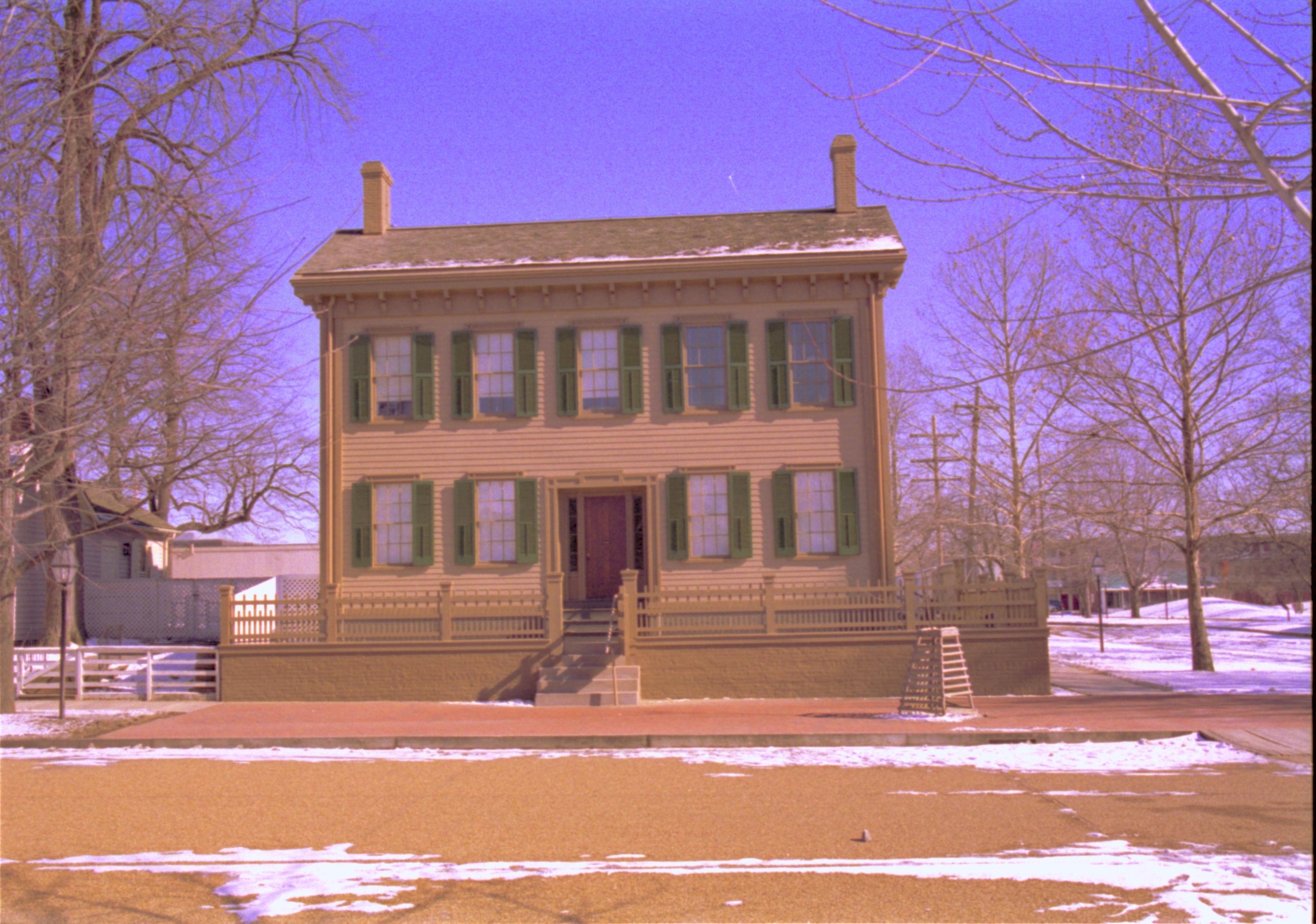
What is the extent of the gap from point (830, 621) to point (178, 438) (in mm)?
10324

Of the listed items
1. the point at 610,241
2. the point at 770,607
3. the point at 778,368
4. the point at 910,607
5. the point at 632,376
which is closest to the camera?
the point at 910,607

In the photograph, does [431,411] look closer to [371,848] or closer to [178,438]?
[178,438]

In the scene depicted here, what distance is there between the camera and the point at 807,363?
64.6ft

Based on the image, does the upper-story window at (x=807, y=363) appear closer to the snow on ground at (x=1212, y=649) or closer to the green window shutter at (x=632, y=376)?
the green window shutter at (x=632, y=376)

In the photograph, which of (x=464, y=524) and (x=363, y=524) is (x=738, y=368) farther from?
(x=363, y=524)

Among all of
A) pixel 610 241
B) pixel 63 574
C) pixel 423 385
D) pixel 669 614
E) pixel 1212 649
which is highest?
pixel 610 241

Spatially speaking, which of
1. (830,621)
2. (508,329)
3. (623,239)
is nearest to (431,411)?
(508,329)

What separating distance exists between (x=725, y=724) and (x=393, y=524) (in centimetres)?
868

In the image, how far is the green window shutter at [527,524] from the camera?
19406mm

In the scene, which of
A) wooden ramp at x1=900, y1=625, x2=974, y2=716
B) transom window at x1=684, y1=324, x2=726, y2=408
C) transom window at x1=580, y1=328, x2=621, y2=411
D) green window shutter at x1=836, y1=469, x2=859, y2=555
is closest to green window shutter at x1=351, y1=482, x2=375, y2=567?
transom window at x1=580, y1=328, x2=621, y2=411

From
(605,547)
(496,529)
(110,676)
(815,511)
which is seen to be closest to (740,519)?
(815,511)

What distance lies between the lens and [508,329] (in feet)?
65.5

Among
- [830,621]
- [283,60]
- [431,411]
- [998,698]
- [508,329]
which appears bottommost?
[998,698]

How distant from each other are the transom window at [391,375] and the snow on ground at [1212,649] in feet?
45.7
